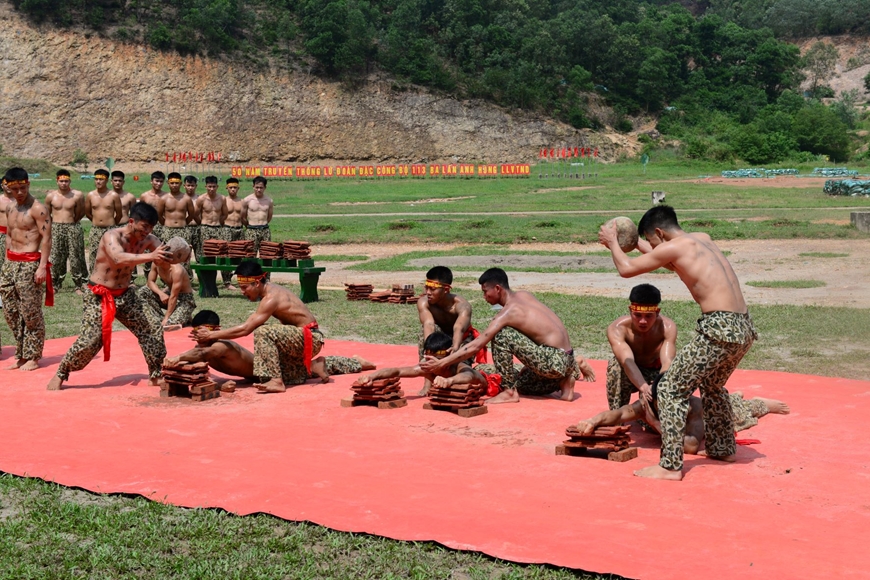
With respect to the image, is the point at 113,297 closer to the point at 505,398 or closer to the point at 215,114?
the point at 505,398

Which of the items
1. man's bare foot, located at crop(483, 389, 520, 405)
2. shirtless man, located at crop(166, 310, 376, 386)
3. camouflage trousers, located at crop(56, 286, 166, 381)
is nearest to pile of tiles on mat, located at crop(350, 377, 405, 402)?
man's bare foot, located at crop(483, 389, 520, 405)

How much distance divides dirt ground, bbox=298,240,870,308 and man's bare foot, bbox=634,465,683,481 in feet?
31.9

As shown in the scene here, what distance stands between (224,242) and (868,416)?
466 inches

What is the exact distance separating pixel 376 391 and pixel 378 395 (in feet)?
0.14

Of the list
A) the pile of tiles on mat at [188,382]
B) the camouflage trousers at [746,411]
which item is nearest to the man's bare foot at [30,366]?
the pile of tiles on mat at [188,382]

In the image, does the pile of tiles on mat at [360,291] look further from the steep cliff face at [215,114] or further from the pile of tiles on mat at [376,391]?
the steep cliff face at [215,114]

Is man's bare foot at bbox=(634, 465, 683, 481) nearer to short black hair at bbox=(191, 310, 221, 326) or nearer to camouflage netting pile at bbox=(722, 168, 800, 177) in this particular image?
short black hair at bbox=(191, 310, 221, 326)

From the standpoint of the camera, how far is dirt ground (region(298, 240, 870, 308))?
16.8m

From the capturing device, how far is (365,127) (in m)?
79.2

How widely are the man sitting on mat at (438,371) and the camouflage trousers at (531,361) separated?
0.25 m

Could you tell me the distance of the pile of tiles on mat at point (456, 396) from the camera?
28.9ft

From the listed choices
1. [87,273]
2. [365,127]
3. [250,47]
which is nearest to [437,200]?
[87,273]

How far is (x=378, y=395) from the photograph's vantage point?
9055 mm

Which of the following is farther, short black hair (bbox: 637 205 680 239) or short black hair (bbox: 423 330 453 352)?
short black hair (bbox: 423 330 453 352)
